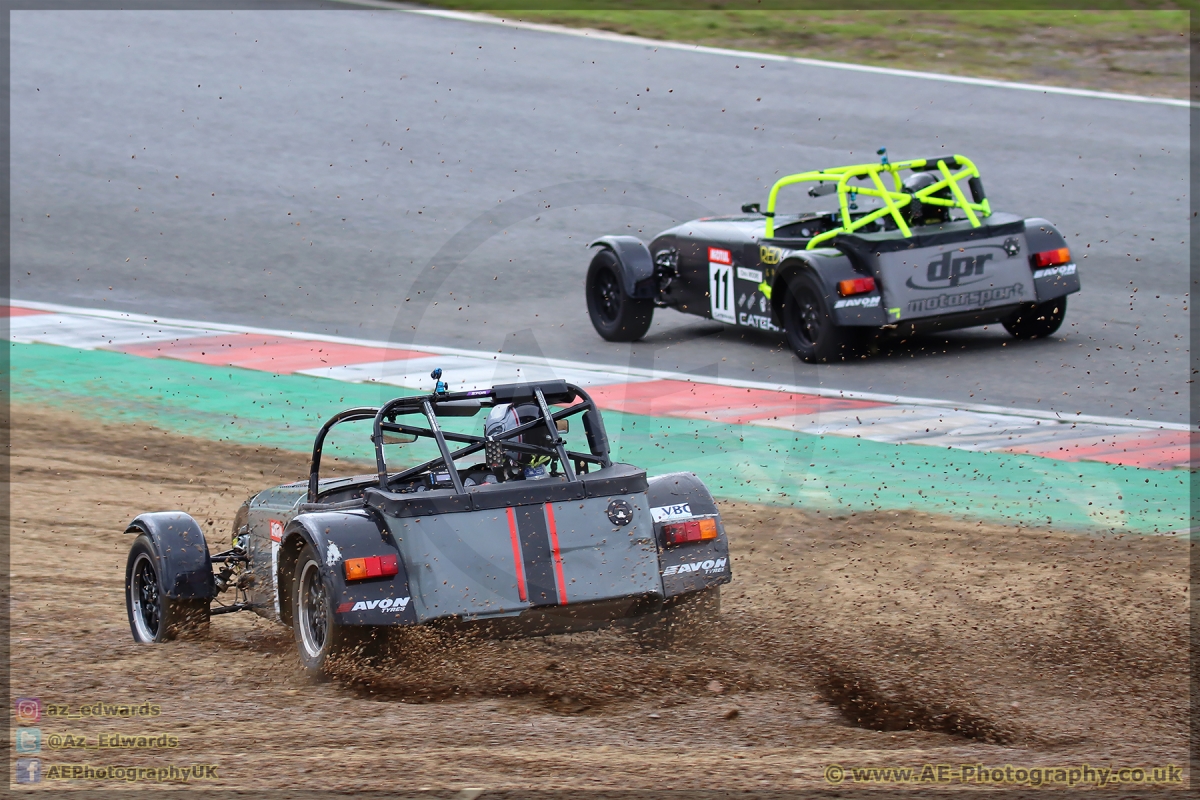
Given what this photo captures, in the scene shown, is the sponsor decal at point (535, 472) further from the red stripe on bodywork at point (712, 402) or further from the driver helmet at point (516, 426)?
the red stripe on bodywork at point (712, 402)

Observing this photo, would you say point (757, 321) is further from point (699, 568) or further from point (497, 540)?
point (497, 540)

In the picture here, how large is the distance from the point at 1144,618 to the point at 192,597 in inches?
178

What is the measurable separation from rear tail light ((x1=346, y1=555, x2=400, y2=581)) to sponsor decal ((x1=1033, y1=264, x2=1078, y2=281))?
825cm

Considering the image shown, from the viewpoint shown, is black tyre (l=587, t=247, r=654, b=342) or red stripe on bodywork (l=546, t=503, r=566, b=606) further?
black tyre (l=587, t=247, r=654, b=342)

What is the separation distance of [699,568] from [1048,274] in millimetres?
7348

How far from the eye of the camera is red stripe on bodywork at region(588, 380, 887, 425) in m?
11.8

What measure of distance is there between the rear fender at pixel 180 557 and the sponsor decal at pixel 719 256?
7.15 meters

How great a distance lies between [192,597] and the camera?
7645mm

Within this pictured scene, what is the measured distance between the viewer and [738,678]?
6668mm

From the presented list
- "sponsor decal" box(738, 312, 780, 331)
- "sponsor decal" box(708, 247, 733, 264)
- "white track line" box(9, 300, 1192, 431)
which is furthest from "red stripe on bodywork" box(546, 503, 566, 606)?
"sponsor decal" box(708, 247, 733, 264)

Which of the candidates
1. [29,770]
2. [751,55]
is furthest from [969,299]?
[751,55]

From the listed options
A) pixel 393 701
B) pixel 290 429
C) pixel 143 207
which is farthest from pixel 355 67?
pixel 393 701

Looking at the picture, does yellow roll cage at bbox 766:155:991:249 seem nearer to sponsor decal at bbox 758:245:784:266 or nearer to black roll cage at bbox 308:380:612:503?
sponsor decal at bbox 758:245:784:266

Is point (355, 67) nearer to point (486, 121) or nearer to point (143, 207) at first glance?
point (486, 121)
